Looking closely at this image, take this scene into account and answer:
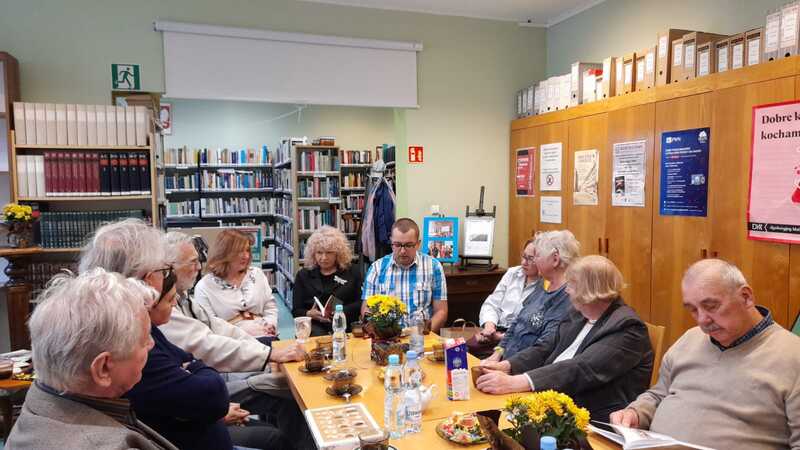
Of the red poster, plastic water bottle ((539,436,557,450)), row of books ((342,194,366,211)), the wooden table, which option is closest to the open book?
the wooden table

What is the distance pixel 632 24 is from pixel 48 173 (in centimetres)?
473

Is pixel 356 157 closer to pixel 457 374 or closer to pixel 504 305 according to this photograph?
pixel 504 305

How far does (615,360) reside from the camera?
6.72 feet

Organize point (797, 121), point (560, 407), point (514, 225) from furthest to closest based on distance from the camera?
point (514, 225), point (797, 121), point (560, 407)

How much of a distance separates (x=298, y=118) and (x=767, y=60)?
7.40m

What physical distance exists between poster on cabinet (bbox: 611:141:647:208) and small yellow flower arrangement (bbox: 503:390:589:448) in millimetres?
2669

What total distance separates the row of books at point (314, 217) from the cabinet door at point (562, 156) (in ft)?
9.75

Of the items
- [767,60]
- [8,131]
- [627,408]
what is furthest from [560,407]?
[8,131]

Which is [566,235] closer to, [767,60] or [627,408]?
[627,408]

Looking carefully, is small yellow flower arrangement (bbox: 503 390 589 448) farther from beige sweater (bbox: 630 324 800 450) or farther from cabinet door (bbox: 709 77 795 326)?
cabinet door (bbox: 709 77 795 326)

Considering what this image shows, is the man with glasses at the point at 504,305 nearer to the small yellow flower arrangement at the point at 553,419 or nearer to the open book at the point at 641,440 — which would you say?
the open book at the point at 641,440

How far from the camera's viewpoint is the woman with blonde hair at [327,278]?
12.6 feet

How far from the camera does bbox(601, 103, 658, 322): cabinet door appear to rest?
3604mm

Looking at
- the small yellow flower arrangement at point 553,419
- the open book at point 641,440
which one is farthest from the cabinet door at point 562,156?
the small yellow flower arrangement at point 553,419
